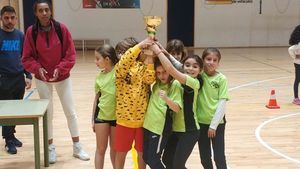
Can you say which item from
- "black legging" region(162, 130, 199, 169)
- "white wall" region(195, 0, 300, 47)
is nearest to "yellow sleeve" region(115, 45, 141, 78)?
"black legging" region(162, 130, 199, 169)

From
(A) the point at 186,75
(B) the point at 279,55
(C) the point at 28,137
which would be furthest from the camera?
(B) the point at 279,55

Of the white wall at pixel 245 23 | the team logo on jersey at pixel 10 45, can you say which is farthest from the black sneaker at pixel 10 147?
the white wall at pixel 245 23

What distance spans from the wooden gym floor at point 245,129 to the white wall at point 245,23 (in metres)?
5.57

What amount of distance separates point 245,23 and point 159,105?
45.3 ft

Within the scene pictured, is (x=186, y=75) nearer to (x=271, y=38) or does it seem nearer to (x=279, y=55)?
(x=279, y=55)

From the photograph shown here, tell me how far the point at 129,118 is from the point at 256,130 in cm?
302

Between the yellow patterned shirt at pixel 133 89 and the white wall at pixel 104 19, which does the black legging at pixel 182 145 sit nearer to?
the yellow patterned shirt at pixel 133 89

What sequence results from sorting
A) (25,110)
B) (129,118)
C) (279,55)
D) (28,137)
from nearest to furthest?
(129,118), (25,110), (28,137), (279,55)

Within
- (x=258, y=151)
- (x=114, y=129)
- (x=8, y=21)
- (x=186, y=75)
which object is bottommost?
(x=258, y=151)

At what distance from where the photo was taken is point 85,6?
1530 centimetres

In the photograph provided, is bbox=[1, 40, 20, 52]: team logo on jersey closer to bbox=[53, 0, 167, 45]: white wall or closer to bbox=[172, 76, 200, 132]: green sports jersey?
bbox=[172, 76, 200, 132]: green sports jersey

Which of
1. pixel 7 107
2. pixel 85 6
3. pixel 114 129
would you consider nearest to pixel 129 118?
pixel 114 129

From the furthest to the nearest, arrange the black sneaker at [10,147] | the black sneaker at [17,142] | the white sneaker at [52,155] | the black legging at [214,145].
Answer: the black sneaker at [17,142] < the black sneaker at [10,147] < the white sneaker at [52,155] < the black legging at [214,145]

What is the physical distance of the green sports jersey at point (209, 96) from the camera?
3258 millimetres
